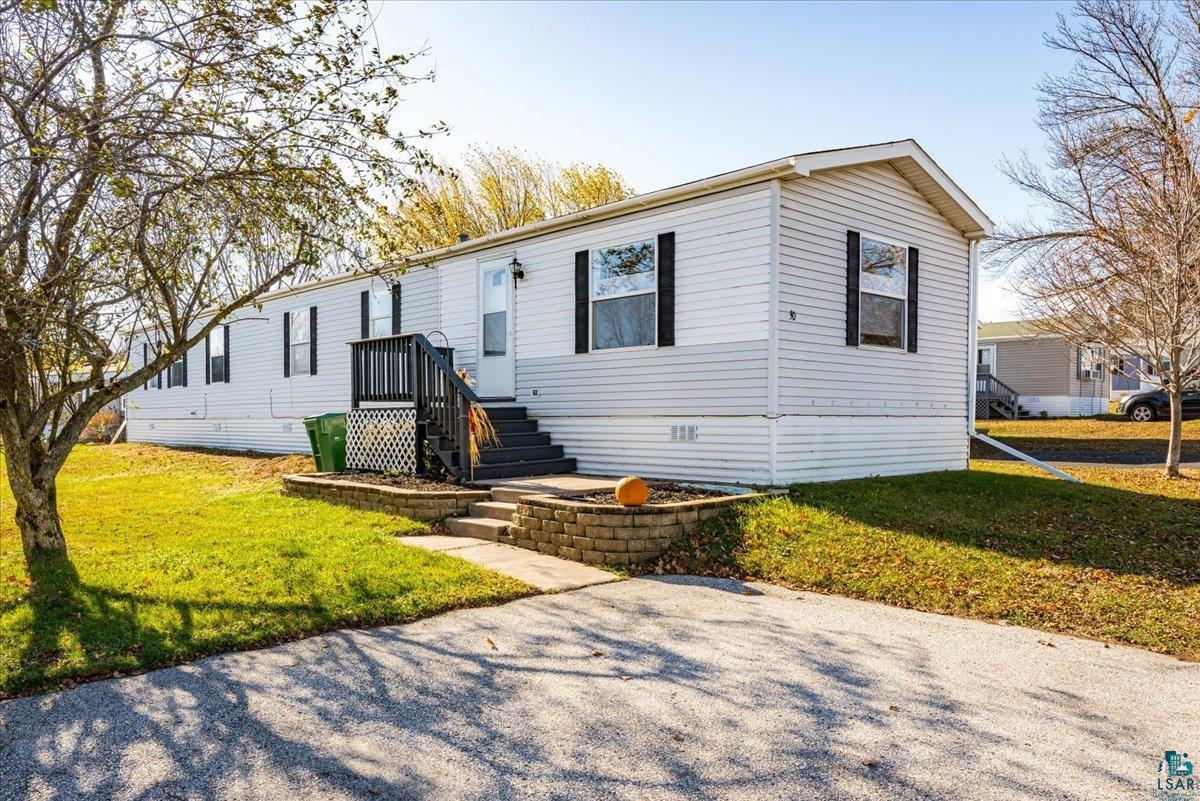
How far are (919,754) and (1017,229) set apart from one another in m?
20.2

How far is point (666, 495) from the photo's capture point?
7871 millimetres

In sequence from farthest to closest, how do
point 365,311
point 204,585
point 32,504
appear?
point 365,311 → point 32,504 → point 204,585

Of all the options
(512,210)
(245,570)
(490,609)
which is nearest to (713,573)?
(490,609)

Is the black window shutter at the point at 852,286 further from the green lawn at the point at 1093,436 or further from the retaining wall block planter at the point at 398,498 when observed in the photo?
the green lawn at the point at 1093,436

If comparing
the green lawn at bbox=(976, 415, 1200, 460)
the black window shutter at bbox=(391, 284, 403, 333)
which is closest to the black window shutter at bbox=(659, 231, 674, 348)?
the black window shutter at bbox=(391, 284, 403, 333)

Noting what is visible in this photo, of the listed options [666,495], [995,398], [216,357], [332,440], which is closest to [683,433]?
[666,495]

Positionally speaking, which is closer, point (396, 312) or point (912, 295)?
point (912, 295)

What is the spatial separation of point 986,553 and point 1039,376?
83.1 feet

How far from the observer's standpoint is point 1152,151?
52.4ft

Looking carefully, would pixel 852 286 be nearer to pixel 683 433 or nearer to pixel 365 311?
pixel 683 433

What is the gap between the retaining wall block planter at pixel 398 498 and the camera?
8383mm

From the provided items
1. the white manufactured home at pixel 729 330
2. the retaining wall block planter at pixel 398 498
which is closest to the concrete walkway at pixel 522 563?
the retaining wall block planter at pixel 398 498

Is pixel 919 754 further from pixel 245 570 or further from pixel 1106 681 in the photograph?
pixel 245 570

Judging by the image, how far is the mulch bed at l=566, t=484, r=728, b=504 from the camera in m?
7.51
